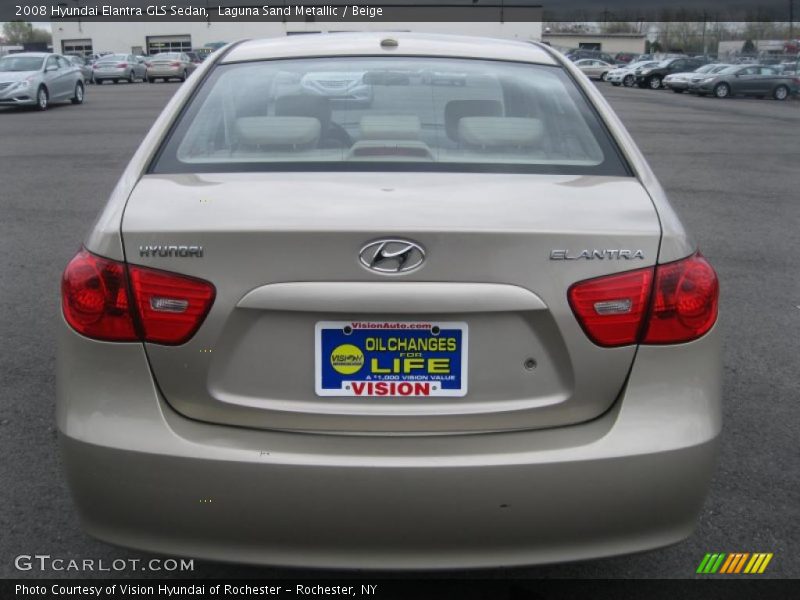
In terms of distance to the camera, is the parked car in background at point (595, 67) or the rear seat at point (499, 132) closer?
the rear seat at point (499, 132)

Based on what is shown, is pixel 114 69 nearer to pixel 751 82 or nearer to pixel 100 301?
pixel 751 82

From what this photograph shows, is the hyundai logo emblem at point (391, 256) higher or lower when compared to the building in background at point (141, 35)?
higher

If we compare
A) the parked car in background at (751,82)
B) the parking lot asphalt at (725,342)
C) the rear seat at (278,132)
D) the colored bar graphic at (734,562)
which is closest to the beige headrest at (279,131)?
the rear seat at (278,132)

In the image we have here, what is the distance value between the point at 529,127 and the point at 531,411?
1.15 meters

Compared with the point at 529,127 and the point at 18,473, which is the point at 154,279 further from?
the point at 18,473

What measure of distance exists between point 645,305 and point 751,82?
40.0 m

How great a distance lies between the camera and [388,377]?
2352mm

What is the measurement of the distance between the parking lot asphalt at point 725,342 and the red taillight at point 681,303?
0.48 meters

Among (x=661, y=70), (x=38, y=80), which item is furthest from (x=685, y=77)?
(x=38, y=80)

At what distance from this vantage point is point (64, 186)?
36.2 ft

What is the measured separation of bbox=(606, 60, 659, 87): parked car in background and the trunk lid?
156 feet

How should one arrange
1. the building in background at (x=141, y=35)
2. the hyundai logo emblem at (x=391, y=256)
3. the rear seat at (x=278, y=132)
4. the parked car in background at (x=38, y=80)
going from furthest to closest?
the building in background at (x=141, y=35) < the parked car in background at (x=38, y=80) < the rear seat at (x=278, y=132) < the hyundai logo emblem at (x=391, y=256)

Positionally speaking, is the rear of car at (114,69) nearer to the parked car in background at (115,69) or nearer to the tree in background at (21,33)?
the parked car in background at (115,69)

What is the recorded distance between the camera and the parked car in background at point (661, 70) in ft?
151
